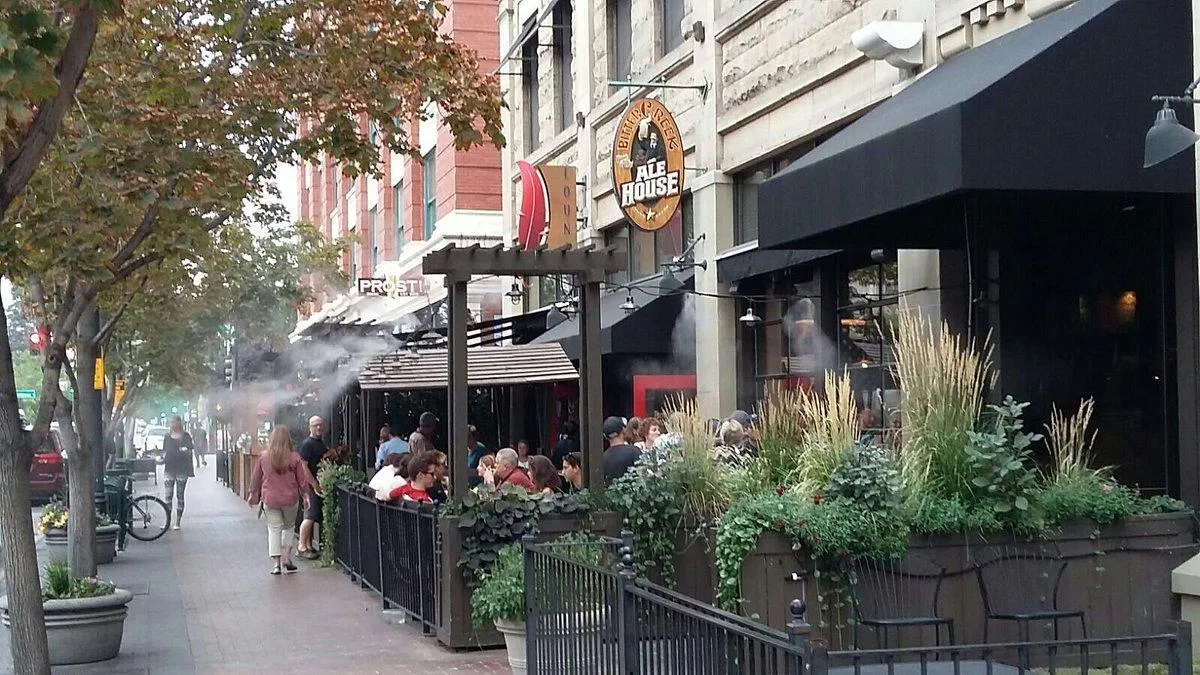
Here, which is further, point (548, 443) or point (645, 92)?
point (548, 443)

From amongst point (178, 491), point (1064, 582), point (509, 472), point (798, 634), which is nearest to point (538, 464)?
point (509, 472)

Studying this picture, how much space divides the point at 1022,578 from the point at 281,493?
34.8ft

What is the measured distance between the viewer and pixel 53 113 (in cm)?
773

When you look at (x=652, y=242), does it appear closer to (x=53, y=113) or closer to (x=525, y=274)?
(x=525, y=274)

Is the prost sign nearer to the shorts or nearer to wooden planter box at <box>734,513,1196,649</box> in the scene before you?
the shorts

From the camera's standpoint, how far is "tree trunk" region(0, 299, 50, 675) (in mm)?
8820

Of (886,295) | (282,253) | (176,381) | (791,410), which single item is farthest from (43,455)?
(791,410)

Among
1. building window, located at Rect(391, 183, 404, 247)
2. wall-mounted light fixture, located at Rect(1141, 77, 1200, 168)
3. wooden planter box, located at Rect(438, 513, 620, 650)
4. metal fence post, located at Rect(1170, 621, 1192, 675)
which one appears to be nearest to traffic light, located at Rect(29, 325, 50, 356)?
wooden planter box, located at Rect(438, 513, 620, 650)

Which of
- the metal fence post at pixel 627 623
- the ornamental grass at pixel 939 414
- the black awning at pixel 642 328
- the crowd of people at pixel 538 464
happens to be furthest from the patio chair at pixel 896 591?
the black awning at pixel 642 328

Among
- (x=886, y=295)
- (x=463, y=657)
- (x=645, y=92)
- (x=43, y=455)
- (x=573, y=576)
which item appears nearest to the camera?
(x=573, y=576)

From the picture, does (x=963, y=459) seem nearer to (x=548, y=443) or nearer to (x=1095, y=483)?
(x=1095, y=483)

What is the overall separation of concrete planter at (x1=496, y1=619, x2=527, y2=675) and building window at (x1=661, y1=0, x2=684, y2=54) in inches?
440

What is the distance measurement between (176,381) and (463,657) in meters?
41.1

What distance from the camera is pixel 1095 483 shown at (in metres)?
8.76
